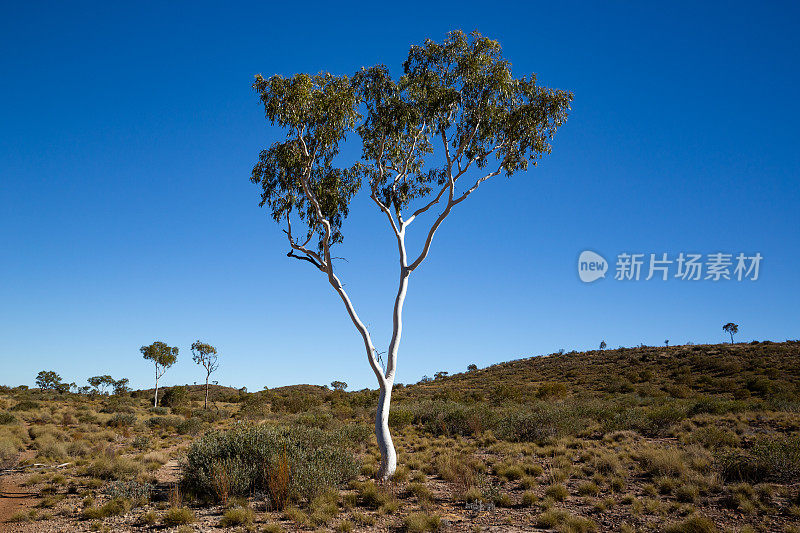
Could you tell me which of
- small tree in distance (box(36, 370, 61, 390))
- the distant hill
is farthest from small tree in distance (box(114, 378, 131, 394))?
the distant hill

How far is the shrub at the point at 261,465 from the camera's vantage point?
10.4m

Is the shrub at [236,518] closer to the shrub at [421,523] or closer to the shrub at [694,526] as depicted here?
the shrub at [421,523]

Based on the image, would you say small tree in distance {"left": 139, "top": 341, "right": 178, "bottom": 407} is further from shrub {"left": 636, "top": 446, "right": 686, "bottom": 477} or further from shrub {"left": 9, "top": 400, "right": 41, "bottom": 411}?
shrub {"left": 636, "top": 446, "right": 686, "bottom": 477}

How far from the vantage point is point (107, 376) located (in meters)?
71.2

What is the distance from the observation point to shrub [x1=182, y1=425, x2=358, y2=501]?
10.4 meters

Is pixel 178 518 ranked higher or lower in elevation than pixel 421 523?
lower

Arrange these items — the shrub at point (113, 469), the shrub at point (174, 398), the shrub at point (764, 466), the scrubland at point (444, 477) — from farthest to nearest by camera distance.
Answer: the shrub at point (174, 398)
the shrub at point (113, 469)
the shrub at point (764, 466)
the scrubland at point (444, 477)

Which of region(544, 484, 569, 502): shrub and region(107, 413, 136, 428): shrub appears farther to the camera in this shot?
region(107, 413, 136, 428): shrub

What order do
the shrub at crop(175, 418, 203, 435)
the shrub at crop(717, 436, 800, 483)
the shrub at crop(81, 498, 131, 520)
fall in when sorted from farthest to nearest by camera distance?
the shrub at crop(175, 418, 203, 435) < the shrub at crop(717, 436, 800, 483) < the shrub at crop(81, 498, 131, 520)

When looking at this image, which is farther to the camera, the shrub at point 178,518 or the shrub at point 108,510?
the shrub at point 108,510

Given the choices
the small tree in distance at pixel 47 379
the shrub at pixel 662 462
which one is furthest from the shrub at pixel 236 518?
the small tree in distance at pixel 47 379

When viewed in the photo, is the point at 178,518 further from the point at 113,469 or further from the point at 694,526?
the point at 694,526

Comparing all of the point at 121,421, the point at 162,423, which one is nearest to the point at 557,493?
the point at 162,423

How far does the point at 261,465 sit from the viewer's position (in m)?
11.2
